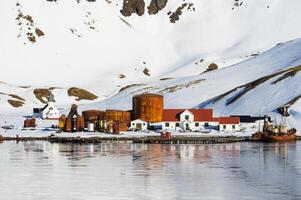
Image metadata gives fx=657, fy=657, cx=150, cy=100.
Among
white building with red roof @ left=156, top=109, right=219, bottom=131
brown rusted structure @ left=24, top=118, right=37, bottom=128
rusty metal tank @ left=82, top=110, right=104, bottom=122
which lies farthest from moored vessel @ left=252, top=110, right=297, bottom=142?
brown rusted structure @ left=24, top=118, right=37, bottom=128

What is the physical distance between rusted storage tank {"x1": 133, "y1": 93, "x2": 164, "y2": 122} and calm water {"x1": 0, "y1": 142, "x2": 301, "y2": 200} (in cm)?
6819

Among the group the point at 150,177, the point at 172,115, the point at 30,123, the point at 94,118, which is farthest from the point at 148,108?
the point at 150,177

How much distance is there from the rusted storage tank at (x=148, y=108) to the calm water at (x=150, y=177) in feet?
224

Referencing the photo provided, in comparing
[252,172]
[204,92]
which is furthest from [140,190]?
[204,92]

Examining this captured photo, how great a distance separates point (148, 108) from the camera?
139 meters

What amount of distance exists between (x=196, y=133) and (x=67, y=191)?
83.2 meters

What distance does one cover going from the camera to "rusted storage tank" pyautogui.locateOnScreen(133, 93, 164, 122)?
137375 millimetres

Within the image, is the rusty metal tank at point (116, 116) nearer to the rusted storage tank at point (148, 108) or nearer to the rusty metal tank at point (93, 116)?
the rusty metal tank at point (93, 116)

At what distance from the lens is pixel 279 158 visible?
219 ft

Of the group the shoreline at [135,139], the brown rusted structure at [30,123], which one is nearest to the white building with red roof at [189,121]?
the shoreline at [135,139]

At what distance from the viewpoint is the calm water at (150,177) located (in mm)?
39719

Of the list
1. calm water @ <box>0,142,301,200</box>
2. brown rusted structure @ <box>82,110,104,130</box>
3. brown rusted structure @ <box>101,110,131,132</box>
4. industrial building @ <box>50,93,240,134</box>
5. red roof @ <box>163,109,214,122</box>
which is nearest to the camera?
calm water @ <box>0,142,301,200</box>

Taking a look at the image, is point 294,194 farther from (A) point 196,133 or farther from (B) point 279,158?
(A) point 196,133

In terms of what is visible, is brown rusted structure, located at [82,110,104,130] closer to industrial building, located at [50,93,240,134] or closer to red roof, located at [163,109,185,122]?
industrial building, located at [50,93,240,134]
